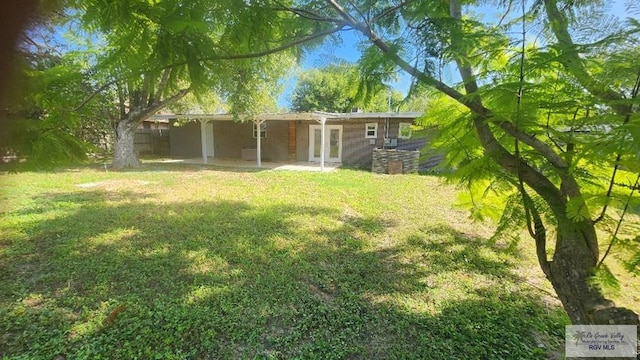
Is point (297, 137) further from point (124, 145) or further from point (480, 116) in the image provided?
point (480, 116)

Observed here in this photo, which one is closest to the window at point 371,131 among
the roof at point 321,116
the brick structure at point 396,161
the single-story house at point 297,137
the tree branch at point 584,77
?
the single-story house at point 297,137

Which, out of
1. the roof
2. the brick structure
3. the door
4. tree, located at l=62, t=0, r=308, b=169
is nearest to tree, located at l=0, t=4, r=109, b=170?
tree, located at l=62, t=0, r=308, b=169

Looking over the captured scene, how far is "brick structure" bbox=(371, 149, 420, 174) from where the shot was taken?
12.6 meters

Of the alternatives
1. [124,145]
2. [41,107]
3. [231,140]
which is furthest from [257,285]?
[231,140]

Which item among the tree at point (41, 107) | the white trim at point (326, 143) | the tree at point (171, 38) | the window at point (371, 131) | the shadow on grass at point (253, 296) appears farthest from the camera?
the white trim at point (326, 143)

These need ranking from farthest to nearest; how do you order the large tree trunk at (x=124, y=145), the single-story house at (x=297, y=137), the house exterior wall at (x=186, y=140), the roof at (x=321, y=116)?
1. the house exterior wall at (x=186, y=140)
2. the single-story house at (x=297, y=137)
3. the large tree trunk at (x=124, y=145)
4. the roof at (x=321, y=116)

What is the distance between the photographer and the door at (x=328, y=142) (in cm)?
1535

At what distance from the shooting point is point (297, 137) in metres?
16.2

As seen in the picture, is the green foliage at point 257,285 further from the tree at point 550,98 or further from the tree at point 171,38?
the tree at point 550,98

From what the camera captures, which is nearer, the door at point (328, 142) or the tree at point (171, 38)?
the tree at point (171, 38)

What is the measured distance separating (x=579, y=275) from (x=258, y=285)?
2994 millimetres

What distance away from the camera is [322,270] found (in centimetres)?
394

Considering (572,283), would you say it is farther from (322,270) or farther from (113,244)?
(113,244)

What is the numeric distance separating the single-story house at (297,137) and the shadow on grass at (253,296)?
27.3ft
